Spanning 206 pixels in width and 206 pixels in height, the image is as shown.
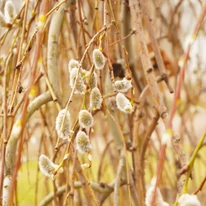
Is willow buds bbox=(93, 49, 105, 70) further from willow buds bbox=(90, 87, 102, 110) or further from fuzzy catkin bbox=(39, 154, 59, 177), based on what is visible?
fuzzy catkin bbox=(39, 154, 59, 177)

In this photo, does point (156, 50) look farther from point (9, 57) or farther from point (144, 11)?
point (9, 57)

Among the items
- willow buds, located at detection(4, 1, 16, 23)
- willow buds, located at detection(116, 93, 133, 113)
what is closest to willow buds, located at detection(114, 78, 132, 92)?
willow buds, located at detection(116, 93, 133, 113)

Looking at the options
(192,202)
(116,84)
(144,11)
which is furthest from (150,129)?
(192,202)

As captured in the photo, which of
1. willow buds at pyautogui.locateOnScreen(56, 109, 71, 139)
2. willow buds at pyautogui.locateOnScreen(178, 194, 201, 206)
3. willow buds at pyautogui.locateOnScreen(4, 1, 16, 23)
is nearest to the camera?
willow buds at pyautogui.locateOnScreen(178, 194, 201, 206)

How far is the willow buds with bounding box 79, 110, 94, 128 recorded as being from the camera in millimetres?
656

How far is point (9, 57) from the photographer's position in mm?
844

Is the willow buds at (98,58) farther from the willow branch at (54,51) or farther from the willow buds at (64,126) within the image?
the willow branch at (54,51)

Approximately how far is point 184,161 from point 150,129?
42 centimetres

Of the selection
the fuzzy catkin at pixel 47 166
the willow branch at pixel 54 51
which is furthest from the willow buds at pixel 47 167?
the willow branch at pixel 54 51

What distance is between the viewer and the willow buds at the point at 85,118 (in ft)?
2.15

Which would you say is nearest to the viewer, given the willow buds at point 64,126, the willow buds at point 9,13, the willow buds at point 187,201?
the willow buds at point 187,201

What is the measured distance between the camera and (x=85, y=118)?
66cm

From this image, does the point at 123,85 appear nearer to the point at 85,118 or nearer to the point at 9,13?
the point at 85,118

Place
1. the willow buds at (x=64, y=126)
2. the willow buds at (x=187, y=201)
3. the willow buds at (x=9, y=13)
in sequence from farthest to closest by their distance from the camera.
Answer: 1. the willow buds at (x=9, y=13)
2. the willow buds at (x=64, y=126)
3. the willow buds at (x=187, y=201)
